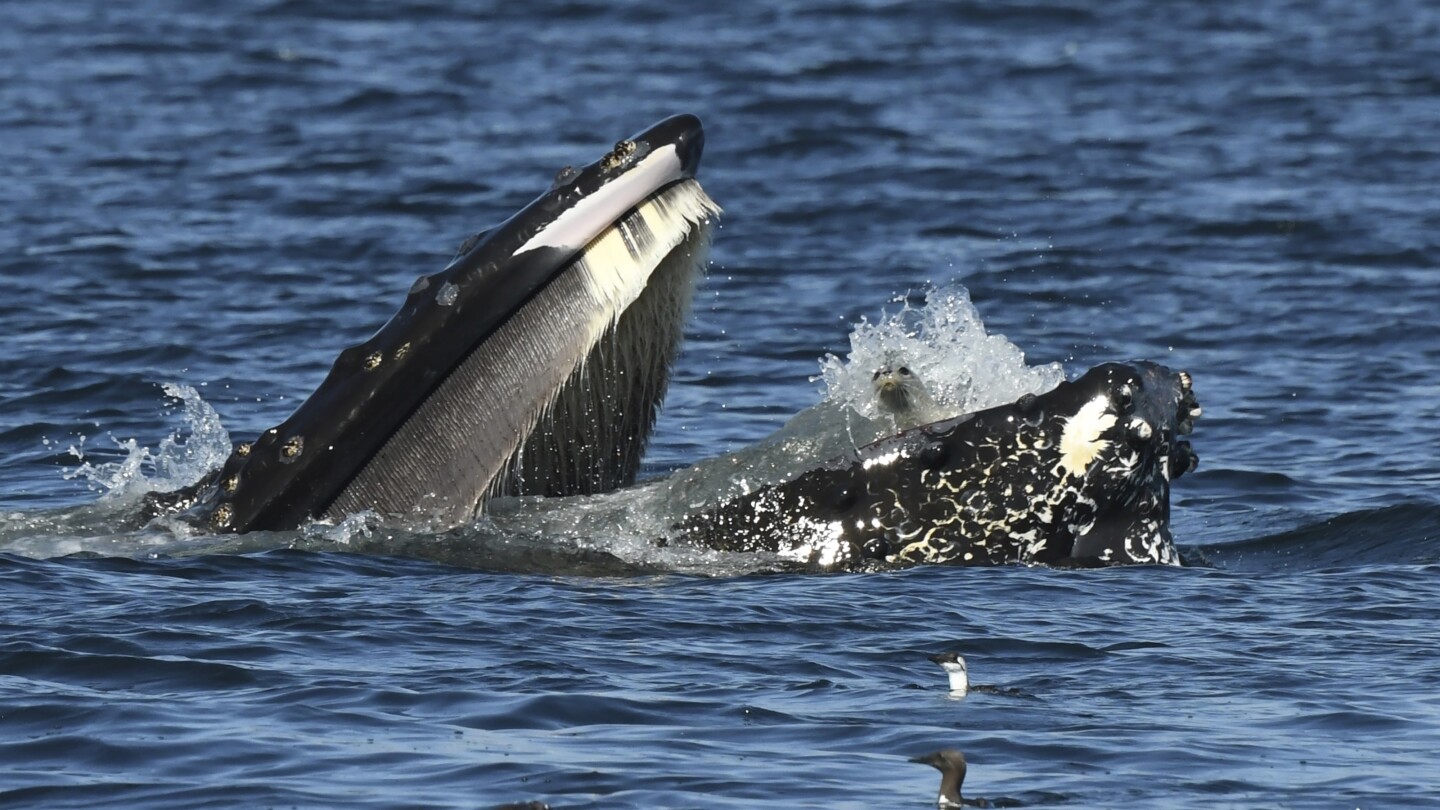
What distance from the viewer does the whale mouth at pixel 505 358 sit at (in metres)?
8.90

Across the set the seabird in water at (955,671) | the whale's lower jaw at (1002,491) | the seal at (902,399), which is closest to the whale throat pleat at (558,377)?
the whale's lower jaw at (1002,491)

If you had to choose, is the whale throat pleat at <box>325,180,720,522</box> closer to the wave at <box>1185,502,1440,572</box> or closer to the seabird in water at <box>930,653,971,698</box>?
the seabird in water at <box>930,653,971,698</box>

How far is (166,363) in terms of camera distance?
16828 millimetres

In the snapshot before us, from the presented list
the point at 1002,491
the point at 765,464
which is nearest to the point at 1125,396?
the point at 1002,491

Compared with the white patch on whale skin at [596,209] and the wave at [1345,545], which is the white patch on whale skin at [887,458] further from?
the wave at [1345,545]

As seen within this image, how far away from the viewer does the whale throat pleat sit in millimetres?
9016

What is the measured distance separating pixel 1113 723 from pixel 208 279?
1302 centimetres

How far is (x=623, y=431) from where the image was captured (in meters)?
9.71

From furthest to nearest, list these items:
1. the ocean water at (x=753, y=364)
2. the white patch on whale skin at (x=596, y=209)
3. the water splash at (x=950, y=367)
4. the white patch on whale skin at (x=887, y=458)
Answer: the water splash at (x=950, y=367) → the white patch on whale skin at (x=887, y=458) → the white patch on whale skin at (x=596, y=209) → the ocean water at (x=753, y=364)

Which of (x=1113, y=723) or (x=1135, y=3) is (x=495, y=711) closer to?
(x=1113, y=723)

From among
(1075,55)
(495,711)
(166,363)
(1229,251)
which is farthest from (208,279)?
(1075,55)

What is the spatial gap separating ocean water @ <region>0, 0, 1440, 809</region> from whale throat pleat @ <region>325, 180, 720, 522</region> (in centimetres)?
35

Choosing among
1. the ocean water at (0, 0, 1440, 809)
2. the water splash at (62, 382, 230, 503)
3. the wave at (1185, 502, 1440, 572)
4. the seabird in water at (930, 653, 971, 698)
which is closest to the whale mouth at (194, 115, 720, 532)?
the ocean water at (0, 0, 1440, 809)

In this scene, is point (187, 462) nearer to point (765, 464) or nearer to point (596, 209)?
point (765, 464)
